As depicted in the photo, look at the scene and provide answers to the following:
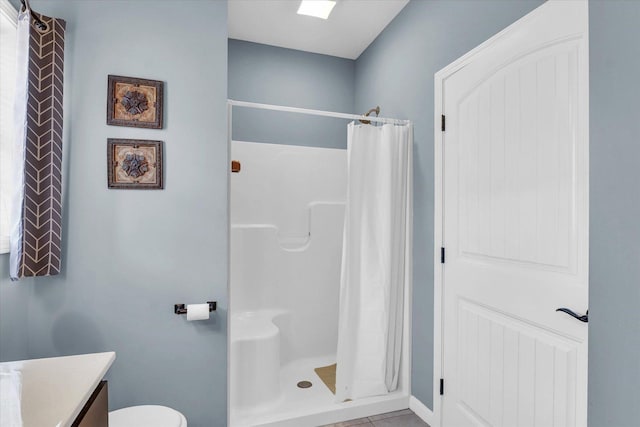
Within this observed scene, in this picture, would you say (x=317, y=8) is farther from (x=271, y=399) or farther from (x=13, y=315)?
(x=271, y=399)

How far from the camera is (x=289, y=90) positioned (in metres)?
3.12

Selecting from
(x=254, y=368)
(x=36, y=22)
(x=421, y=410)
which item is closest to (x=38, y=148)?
(x=36, y=22)

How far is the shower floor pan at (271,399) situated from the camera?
2006 millimetres

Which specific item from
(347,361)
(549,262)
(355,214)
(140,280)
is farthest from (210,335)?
(549,262)

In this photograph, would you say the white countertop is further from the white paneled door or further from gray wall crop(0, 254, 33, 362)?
the white paneled door

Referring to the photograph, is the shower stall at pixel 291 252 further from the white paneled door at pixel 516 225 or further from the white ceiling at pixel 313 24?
the white ceiling at pixel 313 24

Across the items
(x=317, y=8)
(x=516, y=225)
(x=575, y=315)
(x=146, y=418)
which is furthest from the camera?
(x=317, y=8)

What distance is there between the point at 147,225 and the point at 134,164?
0.31 metres

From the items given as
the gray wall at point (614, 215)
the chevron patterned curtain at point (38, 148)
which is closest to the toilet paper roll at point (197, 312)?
the chevron patterned curtain at point (38, 148)

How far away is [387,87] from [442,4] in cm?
71

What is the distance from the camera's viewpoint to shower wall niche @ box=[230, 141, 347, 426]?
272 centimetres

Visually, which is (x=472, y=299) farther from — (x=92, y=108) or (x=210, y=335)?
(x=92, y=108)

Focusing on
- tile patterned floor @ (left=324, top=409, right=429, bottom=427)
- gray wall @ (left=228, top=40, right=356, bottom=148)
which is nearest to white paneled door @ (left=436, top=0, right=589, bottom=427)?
tile patterned floor @ (left=324, top=409, right=429, bottom=427)

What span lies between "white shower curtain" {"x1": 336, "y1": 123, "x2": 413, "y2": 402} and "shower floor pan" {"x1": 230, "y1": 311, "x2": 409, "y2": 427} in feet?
0.29
